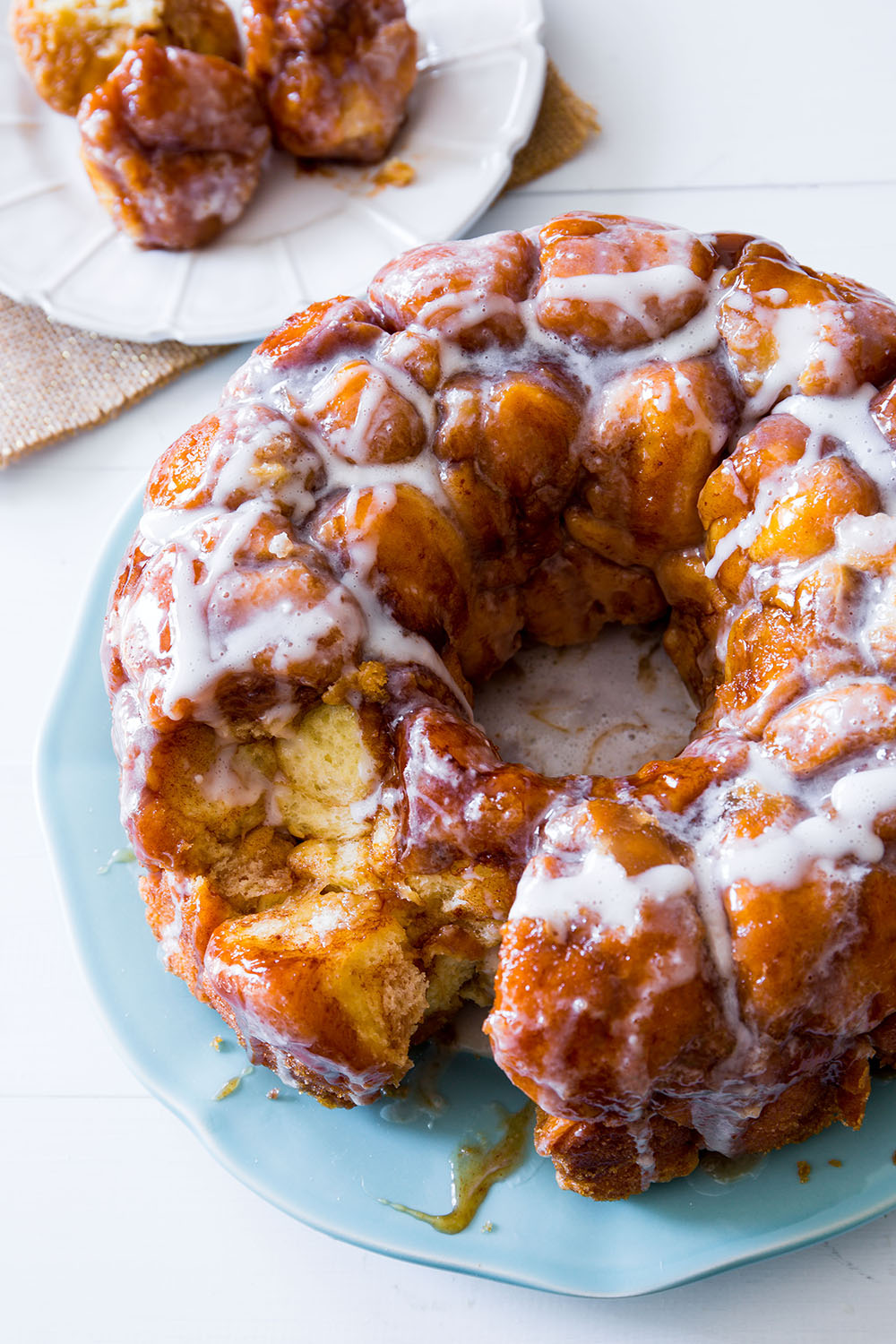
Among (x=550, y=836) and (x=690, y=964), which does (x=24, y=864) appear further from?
(x=690, y=964)

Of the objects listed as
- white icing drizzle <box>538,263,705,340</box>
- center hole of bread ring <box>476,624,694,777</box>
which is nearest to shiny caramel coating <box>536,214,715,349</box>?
white icing drizzle <box>538,263,705,340</box>

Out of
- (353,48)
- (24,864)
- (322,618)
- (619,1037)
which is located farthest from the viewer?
(353,48)

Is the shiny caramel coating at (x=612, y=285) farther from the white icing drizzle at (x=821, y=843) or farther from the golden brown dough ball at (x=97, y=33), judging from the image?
the golden brown dough ball at (x=97, y=33)

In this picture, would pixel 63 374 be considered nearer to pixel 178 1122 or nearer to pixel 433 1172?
pixel 178 1122

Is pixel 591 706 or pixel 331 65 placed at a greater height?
pixel 331 65

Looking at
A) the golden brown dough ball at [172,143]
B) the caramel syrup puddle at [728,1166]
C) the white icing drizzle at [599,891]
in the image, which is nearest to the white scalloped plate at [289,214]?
the golden brown dough ball at [172,143]

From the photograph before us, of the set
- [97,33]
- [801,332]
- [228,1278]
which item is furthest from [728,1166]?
[97,33]

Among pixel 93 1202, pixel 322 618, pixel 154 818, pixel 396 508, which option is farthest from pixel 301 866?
pixel 93 1202

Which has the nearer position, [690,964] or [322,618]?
[690,964]
